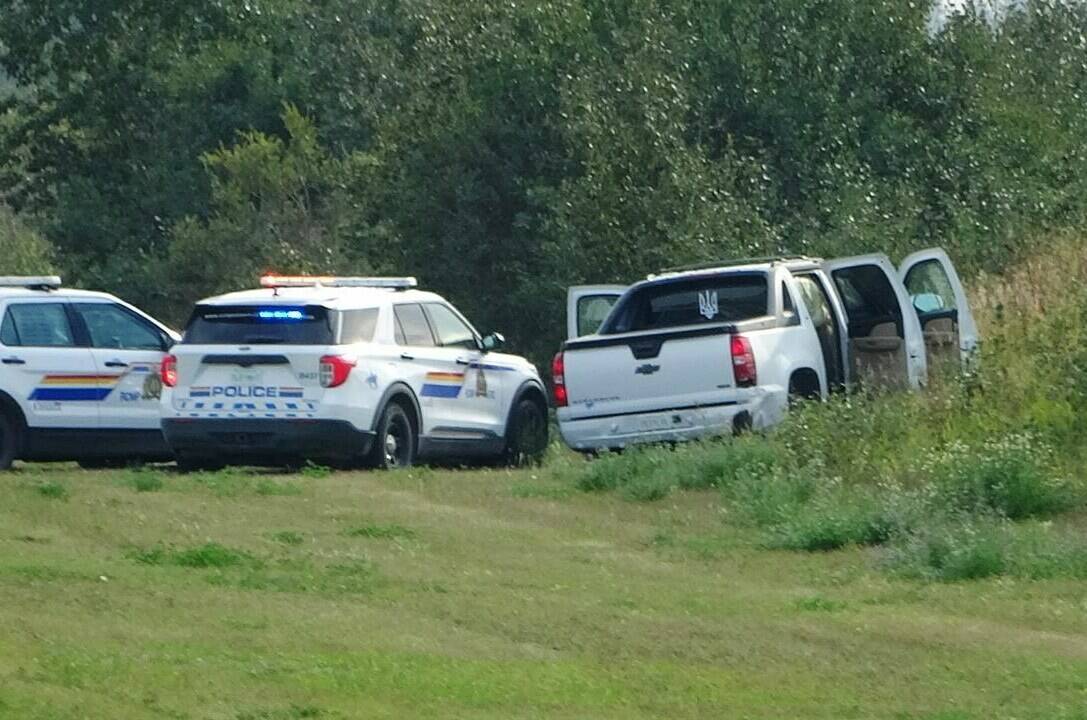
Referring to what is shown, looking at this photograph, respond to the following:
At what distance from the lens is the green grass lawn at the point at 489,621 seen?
7.85 metres

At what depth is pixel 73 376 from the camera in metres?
17.8

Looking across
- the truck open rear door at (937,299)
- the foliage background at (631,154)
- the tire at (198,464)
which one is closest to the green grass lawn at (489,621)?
the tire at (198,464)

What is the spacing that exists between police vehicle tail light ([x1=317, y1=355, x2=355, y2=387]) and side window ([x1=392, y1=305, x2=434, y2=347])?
99 cm

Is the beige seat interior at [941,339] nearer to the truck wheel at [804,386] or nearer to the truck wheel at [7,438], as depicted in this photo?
the truck wheel at [804,386]

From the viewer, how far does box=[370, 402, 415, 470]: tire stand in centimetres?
1716

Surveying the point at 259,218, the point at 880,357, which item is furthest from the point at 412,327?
the point at 259,218

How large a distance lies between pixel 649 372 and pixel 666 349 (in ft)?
0.81

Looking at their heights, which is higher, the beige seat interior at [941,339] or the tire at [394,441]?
the beige seat interior at [941,339]

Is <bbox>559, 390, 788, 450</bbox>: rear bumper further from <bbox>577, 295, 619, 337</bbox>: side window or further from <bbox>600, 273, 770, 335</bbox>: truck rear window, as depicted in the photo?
<bbox>577, 295, 619, 337</bbox>: side window

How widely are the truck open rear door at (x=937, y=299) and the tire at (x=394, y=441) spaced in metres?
4.41

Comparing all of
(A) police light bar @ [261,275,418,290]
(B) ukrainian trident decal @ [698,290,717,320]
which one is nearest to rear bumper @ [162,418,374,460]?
(A) police light bar @ [261,275,418,290]

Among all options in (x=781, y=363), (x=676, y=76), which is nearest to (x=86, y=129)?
(x=676, y=76)

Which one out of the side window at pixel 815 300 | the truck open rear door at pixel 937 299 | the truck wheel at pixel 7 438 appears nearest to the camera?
the side window at pixel 815 300

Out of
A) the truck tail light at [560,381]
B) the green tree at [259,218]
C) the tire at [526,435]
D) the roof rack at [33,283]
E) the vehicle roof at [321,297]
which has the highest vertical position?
the green tree at [259,218]
